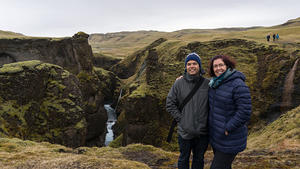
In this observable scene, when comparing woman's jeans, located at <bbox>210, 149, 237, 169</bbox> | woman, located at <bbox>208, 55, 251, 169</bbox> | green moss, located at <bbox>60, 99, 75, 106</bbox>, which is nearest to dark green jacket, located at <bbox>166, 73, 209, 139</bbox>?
woman, located at <bbox>208, 55, 251, 169</bbox>

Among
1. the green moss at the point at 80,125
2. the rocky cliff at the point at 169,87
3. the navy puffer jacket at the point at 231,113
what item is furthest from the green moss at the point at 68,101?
the navy puffer jacket at the point at 231,113

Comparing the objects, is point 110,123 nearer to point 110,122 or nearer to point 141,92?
point 110,122

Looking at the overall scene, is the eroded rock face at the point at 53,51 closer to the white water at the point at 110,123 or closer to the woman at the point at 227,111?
the white water at the point at 110,123

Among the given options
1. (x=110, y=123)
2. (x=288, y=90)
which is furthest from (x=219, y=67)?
(x=110, y=123)

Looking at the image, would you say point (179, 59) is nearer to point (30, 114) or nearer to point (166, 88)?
point (166, 88)

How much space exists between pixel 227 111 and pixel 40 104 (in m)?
30.2

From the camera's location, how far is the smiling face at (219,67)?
5.88 meters

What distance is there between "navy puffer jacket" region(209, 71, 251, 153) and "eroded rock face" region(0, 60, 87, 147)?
86.1 ft

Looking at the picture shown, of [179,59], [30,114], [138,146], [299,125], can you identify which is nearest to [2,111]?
[30,114]

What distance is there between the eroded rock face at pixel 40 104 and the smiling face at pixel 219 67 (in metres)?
26.5

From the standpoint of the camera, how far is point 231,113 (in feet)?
18.5

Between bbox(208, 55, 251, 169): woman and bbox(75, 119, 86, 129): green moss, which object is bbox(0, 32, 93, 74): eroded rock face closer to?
bbox(75, 119, 86, 129): green moss

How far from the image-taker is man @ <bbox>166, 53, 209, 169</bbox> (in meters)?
6.38

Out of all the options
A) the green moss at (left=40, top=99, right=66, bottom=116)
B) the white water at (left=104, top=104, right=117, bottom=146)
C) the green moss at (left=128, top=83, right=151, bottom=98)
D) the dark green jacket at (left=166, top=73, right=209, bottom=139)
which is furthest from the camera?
the white water at (left=104, top=104, right=117, bottom=146)
